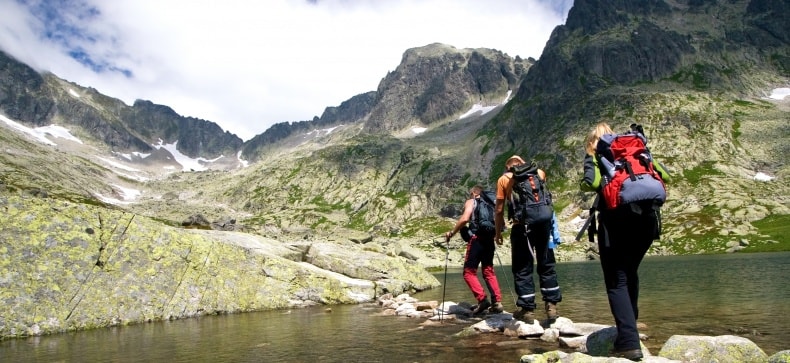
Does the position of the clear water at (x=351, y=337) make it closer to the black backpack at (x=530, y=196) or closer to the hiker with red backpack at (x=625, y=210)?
the hiker with red backpack at (x=625, y=210)

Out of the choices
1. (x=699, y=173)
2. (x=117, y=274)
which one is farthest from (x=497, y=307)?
(x=699, y=173)

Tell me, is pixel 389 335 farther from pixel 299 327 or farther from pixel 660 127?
pixel 660 127

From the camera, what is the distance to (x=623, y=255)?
799 cm

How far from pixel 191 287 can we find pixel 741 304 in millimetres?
22785

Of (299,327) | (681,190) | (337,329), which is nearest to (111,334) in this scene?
(299,327)

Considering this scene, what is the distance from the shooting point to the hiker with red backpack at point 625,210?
290 inches

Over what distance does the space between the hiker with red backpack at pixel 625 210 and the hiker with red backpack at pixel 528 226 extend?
307 cm

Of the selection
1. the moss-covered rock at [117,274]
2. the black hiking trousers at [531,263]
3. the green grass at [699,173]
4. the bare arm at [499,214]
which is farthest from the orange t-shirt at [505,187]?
the green grass at [699,173]

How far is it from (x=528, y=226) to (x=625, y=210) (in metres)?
4.10

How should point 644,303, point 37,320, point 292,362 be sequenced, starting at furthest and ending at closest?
point 644,303
point 37,320
point 292,362

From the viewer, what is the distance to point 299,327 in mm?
15492

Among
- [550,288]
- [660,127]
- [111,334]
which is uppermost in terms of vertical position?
Answer: [660,127]

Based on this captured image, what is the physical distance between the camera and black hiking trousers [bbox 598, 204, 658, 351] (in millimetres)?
7621

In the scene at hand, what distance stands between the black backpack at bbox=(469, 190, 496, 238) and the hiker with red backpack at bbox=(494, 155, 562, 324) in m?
1.63
